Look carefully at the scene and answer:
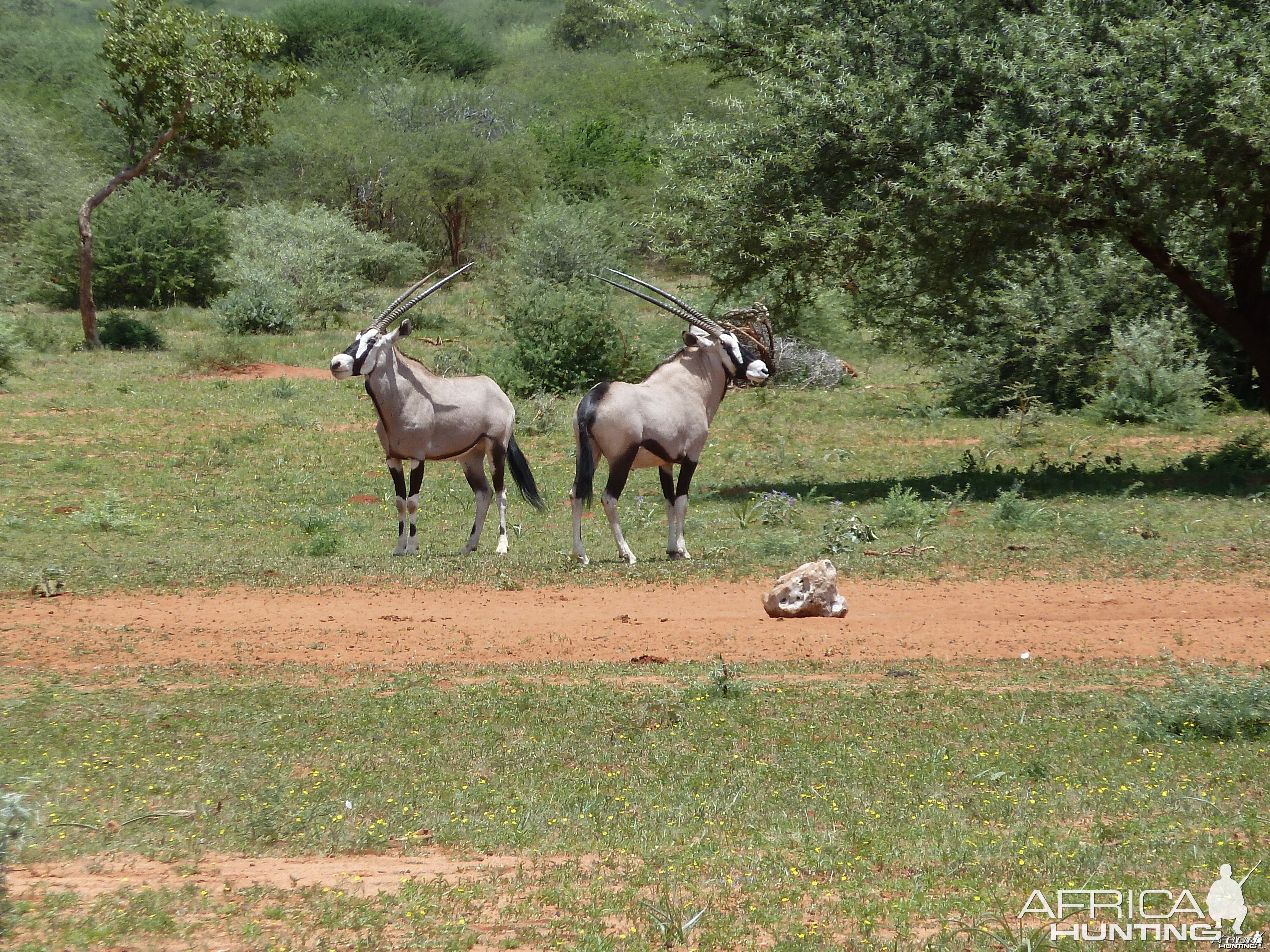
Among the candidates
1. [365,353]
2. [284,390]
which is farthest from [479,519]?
[284,390]

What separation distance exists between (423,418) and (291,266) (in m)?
20.7

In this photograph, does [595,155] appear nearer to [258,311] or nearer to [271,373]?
[258,311]

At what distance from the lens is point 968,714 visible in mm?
7879

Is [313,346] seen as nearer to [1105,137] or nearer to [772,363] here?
[772,363]

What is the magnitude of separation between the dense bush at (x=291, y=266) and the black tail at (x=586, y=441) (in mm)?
19500

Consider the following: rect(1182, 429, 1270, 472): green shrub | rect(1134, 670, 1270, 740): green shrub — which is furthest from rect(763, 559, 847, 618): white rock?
rect(1182, 429, 1270, 472): green shrub

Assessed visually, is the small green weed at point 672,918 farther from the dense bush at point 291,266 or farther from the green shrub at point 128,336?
the dense bush at point 291,266

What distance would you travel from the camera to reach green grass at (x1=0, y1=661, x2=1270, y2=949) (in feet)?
16.3

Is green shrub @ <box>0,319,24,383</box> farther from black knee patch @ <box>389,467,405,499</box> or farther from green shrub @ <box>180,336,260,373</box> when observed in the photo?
black knee patch @ <box>389,467,405,499</box>

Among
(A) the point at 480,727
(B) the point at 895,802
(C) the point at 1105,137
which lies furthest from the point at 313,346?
(B) the point at 895,802

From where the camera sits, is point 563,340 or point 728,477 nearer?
point 728,477

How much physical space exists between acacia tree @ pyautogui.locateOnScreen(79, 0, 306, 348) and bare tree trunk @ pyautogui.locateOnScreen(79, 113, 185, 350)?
23mm

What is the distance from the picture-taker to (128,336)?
96.1 ft

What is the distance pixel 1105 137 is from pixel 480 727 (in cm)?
1054
